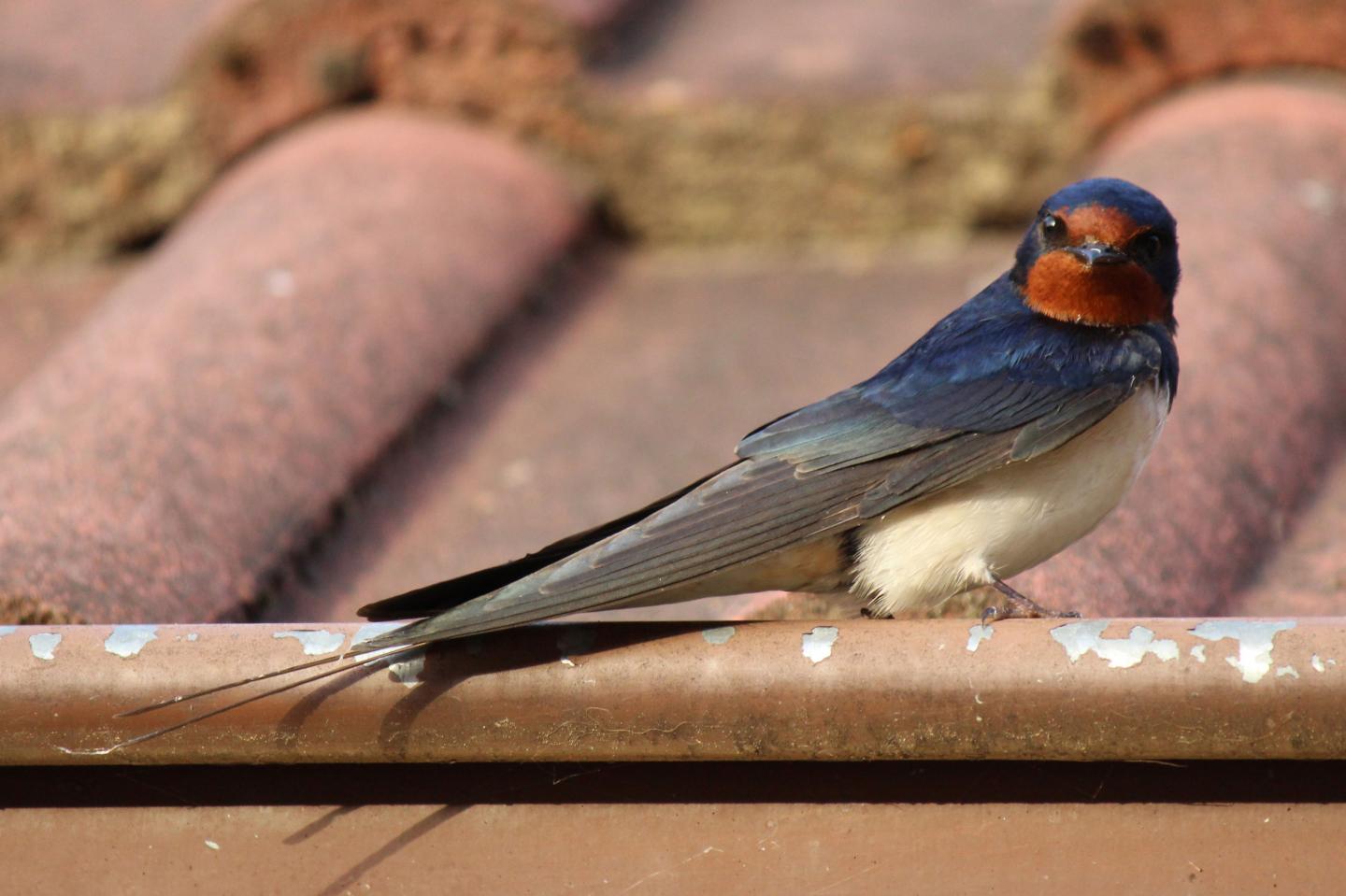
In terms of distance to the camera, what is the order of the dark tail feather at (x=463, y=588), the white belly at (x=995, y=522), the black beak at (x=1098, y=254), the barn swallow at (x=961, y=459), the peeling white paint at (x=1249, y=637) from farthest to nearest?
the black beak at (x=1098, y=254) → the white belly at (x=995, y=522) → the barn swallow at (x=961, y=459) → the dark tail feather at (x=463, y=588) → the peeling white paint at (x=1249, y=637)

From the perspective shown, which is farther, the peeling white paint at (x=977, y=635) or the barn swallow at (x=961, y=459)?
the barn swallow at (x=961, y=459)

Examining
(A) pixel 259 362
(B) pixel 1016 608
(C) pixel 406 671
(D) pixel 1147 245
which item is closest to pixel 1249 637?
(B) pixel 1016 608

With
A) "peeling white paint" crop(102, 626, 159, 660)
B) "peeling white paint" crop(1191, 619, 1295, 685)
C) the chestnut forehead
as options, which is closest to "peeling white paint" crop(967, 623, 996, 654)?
"peeling white paint" crop(1191, 619, 1295, 685)

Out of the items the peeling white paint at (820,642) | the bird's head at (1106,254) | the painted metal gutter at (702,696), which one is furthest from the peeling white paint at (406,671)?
the bird's head at (1106,254)

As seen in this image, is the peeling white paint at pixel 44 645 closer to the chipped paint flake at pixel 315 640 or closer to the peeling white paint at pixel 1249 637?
the chipped paint flake at pixel 315 640

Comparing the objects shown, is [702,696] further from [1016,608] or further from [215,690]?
[1016,608]

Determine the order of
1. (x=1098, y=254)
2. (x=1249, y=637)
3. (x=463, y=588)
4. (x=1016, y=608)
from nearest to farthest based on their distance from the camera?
(x=1249, y=637) < (x=463, y=588) < (x=1016, y=608) < (x=1098, y=254)
